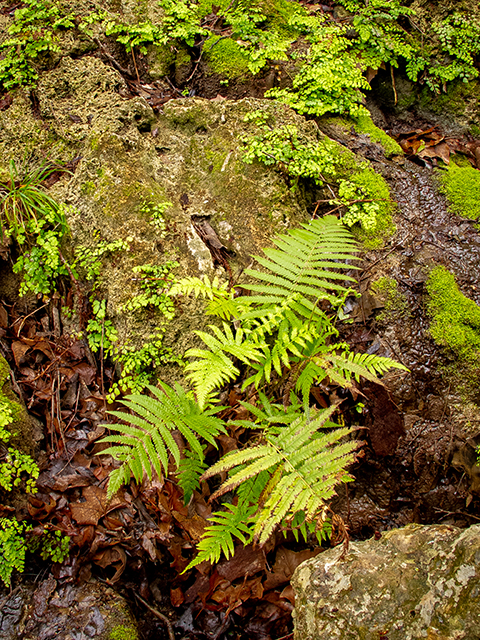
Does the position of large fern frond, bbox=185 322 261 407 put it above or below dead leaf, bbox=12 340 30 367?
above

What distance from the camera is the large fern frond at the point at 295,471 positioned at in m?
1.83

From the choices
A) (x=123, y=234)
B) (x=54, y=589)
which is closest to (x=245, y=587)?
(x=54, y=589)

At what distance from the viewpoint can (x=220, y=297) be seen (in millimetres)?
2855

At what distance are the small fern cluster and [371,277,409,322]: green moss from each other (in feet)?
1.88

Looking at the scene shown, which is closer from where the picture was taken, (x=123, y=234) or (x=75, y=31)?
(x=123, y=234)

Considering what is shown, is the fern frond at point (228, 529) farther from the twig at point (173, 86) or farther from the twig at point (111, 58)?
the twig at point (111, 58)

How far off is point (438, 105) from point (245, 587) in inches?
233

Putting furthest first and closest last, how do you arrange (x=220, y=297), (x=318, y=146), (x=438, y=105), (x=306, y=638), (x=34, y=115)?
(x=438, y=105) < (x=34, y=115) < (x=318, y=146) < (x=220, y=297) < (x=306, y=638)

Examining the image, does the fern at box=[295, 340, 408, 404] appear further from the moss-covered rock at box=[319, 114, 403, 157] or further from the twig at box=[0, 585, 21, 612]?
the moss-covered rock at box=[319, 114, 403, 157]

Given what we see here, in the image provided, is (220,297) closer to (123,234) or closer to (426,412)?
(123,234)

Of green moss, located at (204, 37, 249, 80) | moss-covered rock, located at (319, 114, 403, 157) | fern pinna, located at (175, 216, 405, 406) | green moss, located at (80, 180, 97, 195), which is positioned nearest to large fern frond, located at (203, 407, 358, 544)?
fern pinna, located at (175, 216, 405, 406)

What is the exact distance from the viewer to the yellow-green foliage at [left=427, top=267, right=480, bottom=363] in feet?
10.1

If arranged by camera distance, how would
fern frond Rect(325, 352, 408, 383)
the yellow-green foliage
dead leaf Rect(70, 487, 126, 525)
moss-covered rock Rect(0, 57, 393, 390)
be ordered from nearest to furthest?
fern frond Rect(325, 352, 408, 383), dead leaf Rect(70, 487, 126, 525), the yellow-green foliage, moss-covered rock Rect(0, 57, 393, 390)

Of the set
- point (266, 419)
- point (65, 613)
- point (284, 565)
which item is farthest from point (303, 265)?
point (65, 613)
